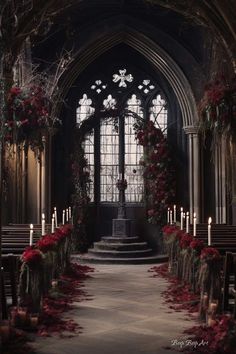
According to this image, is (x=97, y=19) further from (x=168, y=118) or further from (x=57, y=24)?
(x=168, y=118)

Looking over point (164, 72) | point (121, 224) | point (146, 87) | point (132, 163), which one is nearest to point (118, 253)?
point (121, 224)

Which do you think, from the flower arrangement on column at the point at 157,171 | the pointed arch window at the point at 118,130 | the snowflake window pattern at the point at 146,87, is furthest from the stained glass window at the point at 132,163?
the flower arrangement on column at the point at 157,171

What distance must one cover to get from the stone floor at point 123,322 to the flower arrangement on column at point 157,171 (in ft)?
16.5

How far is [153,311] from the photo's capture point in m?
6.32

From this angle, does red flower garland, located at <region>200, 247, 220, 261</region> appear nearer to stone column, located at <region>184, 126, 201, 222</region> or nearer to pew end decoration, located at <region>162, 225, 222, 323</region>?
pew end decoration, located at <region>162, 225, 222, 323</region>

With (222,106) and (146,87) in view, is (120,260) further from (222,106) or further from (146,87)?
(146,87)

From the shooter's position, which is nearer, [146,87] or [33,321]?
[33,321]

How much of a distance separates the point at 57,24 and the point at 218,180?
566cm

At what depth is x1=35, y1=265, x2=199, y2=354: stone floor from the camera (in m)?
4.61

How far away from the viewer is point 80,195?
1413 centimetres

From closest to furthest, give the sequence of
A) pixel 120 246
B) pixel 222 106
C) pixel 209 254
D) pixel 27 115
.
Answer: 1. pixel 209 254
2. pixel 222 106
3. pixel 27 115
4. pixel 120 246

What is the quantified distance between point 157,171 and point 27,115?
5611 millimetres

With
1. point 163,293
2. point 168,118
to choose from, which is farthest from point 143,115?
→ point 163,293

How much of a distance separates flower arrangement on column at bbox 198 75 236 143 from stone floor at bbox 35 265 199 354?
2.75 metres
